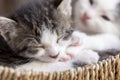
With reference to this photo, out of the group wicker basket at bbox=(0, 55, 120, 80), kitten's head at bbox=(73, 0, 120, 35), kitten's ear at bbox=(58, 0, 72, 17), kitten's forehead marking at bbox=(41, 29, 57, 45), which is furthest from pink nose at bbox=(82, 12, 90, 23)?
wicker basket at bbox=(0, 55, 120, 80)

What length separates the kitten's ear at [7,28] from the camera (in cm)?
84

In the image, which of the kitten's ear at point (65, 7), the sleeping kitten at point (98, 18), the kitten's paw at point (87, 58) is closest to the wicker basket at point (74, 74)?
the kitten's paw at point (87, 58)

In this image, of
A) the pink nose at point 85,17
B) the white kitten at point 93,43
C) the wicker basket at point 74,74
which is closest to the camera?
the wicker basket at point 74,74

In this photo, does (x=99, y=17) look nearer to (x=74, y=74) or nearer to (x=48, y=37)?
(x=48, y=37)

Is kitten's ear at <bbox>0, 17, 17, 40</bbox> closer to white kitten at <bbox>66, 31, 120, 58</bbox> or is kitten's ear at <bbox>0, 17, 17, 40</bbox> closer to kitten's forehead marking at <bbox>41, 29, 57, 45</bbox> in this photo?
kitten's forehead marking at <bbox>41, 29, 57, 45</bbox>

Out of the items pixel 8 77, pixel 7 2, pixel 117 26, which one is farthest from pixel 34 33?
pixel 7 2

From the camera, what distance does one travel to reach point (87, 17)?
113cm

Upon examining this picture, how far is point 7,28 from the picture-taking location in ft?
2.81

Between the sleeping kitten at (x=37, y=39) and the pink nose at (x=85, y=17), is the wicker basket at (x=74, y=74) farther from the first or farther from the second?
the pink nose at (x=85, y=17)

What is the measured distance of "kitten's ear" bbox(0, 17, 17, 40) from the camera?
2.75ft

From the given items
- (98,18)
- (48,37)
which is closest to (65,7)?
(48,37)

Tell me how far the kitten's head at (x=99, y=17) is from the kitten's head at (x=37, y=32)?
242 millimetres

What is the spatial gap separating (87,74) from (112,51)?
273mm

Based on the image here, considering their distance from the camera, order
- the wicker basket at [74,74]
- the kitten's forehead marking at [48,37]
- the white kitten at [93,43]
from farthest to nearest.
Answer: the white kitten at [93,43] < the kitten's forehead marking at [48,37] < the wicker basket at [74,74]
